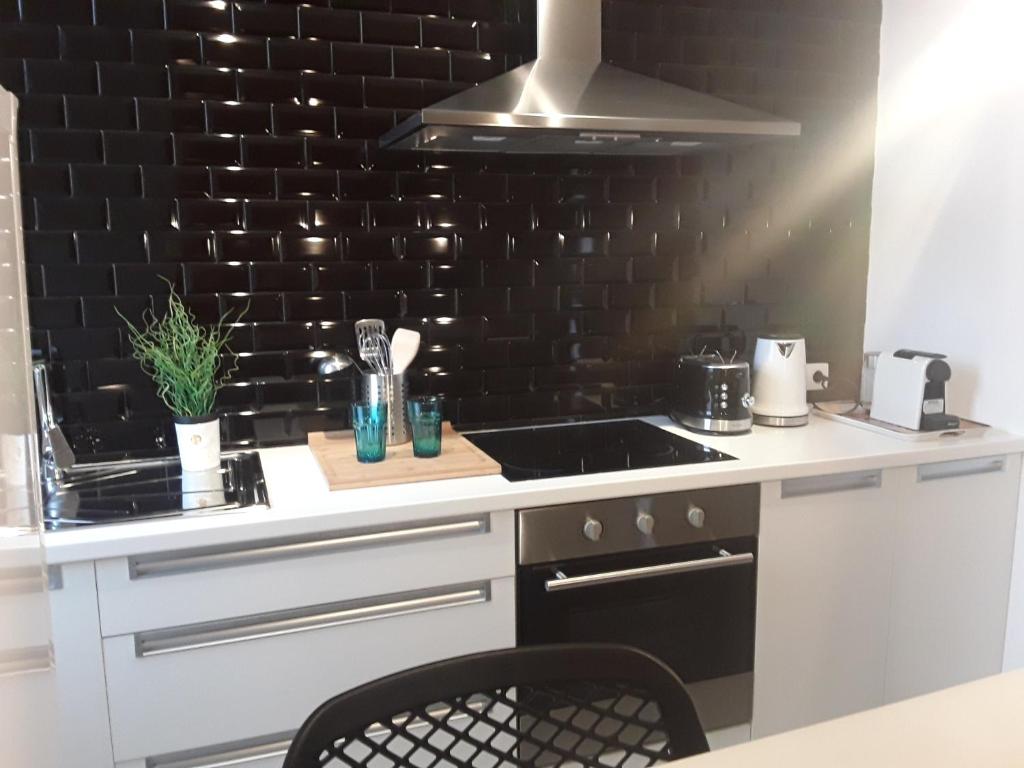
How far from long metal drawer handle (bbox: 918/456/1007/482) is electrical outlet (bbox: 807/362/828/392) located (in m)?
0.53

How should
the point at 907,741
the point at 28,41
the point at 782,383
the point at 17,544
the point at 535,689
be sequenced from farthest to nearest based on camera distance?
1. the point at 782,383
2. the point at 28,41
3. the point at 535,689
4. the point at 907,741
5. the point at 17,544

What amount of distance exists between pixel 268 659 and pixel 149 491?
46 cm

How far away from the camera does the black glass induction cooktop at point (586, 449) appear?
6.51ft

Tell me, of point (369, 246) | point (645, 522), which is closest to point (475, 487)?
point (645, 522)

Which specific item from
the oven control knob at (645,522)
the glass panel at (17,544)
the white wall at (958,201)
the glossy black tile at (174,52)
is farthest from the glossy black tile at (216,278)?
the white wall at (958,201)

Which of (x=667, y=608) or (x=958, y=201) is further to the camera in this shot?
(x=958, y=201)

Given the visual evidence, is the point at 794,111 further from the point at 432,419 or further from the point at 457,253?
the point at 432,419

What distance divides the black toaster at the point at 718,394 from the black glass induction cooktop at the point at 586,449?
0.32ft

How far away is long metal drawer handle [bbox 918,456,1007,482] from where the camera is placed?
216 cm

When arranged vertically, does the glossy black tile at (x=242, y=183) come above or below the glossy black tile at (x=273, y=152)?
below

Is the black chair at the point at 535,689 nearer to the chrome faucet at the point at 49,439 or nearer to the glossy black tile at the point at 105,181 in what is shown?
the chrome faucet at the point at 49,439

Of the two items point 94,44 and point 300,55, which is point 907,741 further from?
point 94,44

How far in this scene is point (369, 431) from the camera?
6.40 feet

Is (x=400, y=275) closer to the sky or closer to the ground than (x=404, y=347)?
closer to the sky
